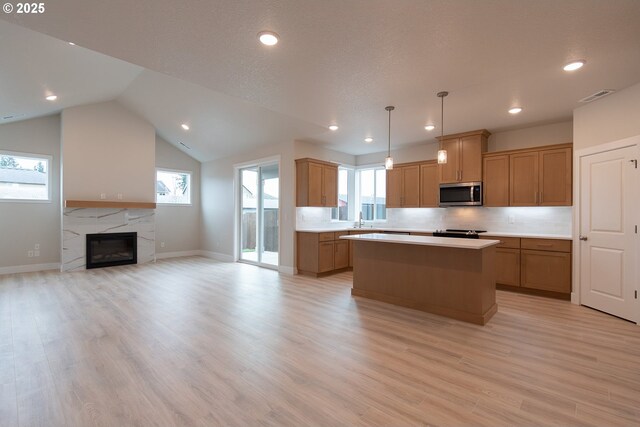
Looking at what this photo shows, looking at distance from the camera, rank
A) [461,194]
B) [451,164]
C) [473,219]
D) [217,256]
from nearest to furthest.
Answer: [461,194] < [451,164] < [473,219] < [217,256]

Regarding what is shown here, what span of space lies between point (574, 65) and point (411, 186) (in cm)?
352

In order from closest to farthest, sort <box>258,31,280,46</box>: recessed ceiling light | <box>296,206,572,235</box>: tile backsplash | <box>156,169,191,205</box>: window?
1. <box>258,31,280,46</box>: recessed ceiling light
2. <box>296,206,572,235</box>: tile backsplash
3. <box>156,169,191,205</box>: window

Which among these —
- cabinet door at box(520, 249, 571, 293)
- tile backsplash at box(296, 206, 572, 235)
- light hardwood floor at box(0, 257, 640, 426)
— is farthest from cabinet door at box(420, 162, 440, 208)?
light hardwood floor at box(0, 257, 640, 426)

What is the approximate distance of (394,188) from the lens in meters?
6.56

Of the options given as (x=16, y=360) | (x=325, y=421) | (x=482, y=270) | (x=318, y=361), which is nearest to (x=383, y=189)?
(x=482, y=270)

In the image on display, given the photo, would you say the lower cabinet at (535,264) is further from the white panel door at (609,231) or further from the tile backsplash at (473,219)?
the tile backsplash at (473,219)

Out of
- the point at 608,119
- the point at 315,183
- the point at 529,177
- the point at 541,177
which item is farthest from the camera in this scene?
the point at 315,183

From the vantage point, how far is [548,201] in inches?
187

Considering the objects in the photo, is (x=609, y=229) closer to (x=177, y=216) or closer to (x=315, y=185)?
(x=315, y=185)

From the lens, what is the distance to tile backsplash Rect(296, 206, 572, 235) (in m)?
4.97

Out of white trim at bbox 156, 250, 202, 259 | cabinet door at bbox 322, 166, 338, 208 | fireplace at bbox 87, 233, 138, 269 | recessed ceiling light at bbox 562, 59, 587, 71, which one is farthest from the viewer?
white trim at bbox 156, 250, 202, 259

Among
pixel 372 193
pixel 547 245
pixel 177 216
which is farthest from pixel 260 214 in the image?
pixel 547 245

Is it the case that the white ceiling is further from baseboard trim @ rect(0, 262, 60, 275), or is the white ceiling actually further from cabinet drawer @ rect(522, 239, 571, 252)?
baseboard trim @ rect(0, 262, 60, 275)

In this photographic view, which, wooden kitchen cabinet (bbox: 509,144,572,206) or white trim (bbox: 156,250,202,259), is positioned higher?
wooden kitchen cabinet (bbox: 509,144,572,206)
